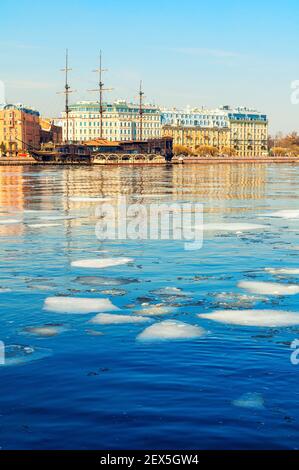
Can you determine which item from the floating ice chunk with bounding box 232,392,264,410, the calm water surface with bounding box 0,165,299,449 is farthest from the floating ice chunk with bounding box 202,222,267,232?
the floating ice chunk with bounding box 232,392,264,410

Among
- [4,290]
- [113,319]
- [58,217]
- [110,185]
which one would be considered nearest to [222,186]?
[110,185]

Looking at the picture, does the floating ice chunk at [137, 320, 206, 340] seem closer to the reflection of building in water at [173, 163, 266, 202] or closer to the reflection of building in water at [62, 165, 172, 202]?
the reflection of building in water at [173, 163, 266, 202]

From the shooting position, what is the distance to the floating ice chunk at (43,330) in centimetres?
757

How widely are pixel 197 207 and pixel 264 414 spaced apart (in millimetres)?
18578

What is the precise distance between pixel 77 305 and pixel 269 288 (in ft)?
8.48

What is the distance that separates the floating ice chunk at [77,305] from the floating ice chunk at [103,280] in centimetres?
107

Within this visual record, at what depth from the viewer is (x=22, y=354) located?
6863mm

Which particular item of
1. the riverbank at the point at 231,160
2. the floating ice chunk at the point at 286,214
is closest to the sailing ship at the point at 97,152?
the riverbank at the point at 231,160

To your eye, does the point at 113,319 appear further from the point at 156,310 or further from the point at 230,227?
the point at 230,227

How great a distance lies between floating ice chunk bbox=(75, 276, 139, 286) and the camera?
10.2m

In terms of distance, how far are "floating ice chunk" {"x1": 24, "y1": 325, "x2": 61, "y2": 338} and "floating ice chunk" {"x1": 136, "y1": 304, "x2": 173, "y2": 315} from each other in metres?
1.10

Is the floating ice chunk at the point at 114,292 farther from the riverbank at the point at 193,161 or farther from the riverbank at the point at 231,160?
the riverbank at the point at 231,160

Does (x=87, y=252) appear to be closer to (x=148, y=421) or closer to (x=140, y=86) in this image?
(x=148, y=421)

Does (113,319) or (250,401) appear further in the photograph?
(113,319)
